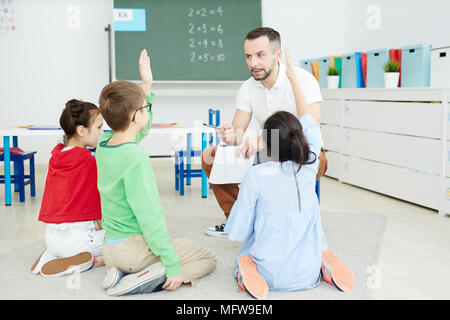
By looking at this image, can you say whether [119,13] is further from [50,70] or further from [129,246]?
[129,246]

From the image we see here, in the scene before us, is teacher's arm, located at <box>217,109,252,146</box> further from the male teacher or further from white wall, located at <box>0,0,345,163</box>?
white wall, located at <box>0,0,345,163</box>

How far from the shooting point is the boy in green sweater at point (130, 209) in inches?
65.6

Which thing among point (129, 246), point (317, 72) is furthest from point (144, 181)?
point (317, 72)

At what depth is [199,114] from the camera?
5262 mm

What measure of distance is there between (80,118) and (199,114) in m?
3.22

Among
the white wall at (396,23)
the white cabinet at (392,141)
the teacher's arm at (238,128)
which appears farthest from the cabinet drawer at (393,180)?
the teacher's arm at (238,128)

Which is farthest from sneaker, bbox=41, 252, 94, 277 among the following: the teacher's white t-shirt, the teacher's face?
the teacher's face

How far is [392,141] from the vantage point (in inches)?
135

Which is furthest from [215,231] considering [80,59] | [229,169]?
[80,59]

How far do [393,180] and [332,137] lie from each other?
2.83 ft

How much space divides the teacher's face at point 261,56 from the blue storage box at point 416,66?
135cm

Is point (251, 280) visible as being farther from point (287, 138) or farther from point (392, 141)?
point (392, 141)

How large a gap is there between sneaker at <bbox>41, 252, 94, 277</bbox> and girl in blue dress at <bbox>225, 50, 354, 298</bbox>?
25.1 inches

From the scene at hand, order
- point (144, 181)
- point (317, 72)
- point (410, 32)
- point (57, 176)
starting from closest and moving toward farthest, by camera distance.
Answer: point (144, 181) < point (57, 176) < point (410, 32) < point (317, 72)
